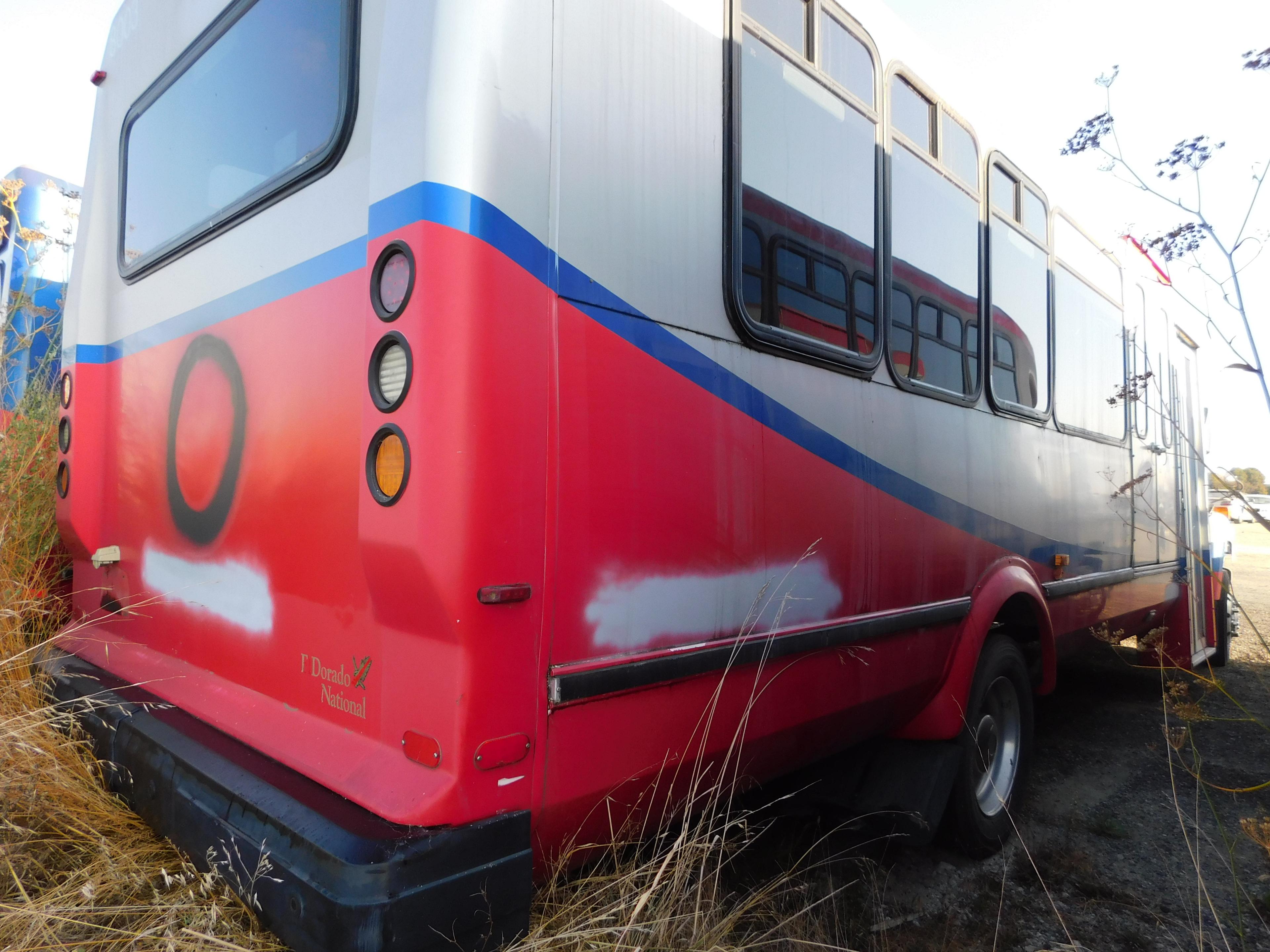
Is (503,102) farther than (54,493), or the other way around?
(54,493)

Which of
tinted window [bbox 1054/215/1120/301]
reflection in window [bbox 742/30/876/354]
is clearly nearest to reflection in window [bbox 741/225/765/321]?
reflection in window [bbox 742/30/876/354]

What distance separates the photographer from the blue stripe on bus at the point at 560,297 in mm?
1501

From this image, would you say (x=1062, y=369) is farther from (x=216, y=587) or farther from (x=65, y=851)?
(x=65, y=851)

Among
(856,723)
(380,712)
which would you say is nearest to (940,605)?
(856,723)

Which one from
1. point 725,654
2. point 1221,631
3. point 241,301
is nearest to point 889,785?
point 725,654

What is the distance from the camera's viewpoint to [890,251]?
2719 mm

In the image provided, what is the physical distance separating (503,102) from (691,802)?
4.90 feet

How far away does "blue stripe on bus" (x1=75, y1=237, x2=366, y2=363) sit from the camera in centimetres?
178

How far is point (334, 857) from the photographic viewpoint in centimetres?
137

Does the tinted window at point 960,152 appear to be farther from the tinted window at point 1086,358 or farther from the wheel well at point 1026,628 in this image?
the wheel well at point 1026,628

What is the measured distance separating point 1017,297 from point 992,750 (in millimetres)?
1887

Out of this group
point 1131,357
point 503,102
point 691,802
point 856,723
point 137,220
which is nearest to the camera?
point 503,102

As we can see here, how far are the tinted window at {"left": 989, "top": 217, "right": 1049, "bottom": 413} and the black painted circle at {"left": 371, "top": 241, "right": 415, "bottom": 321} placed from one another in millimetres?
2547

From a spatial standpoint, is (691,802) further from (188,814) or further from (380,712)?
(188,814)
